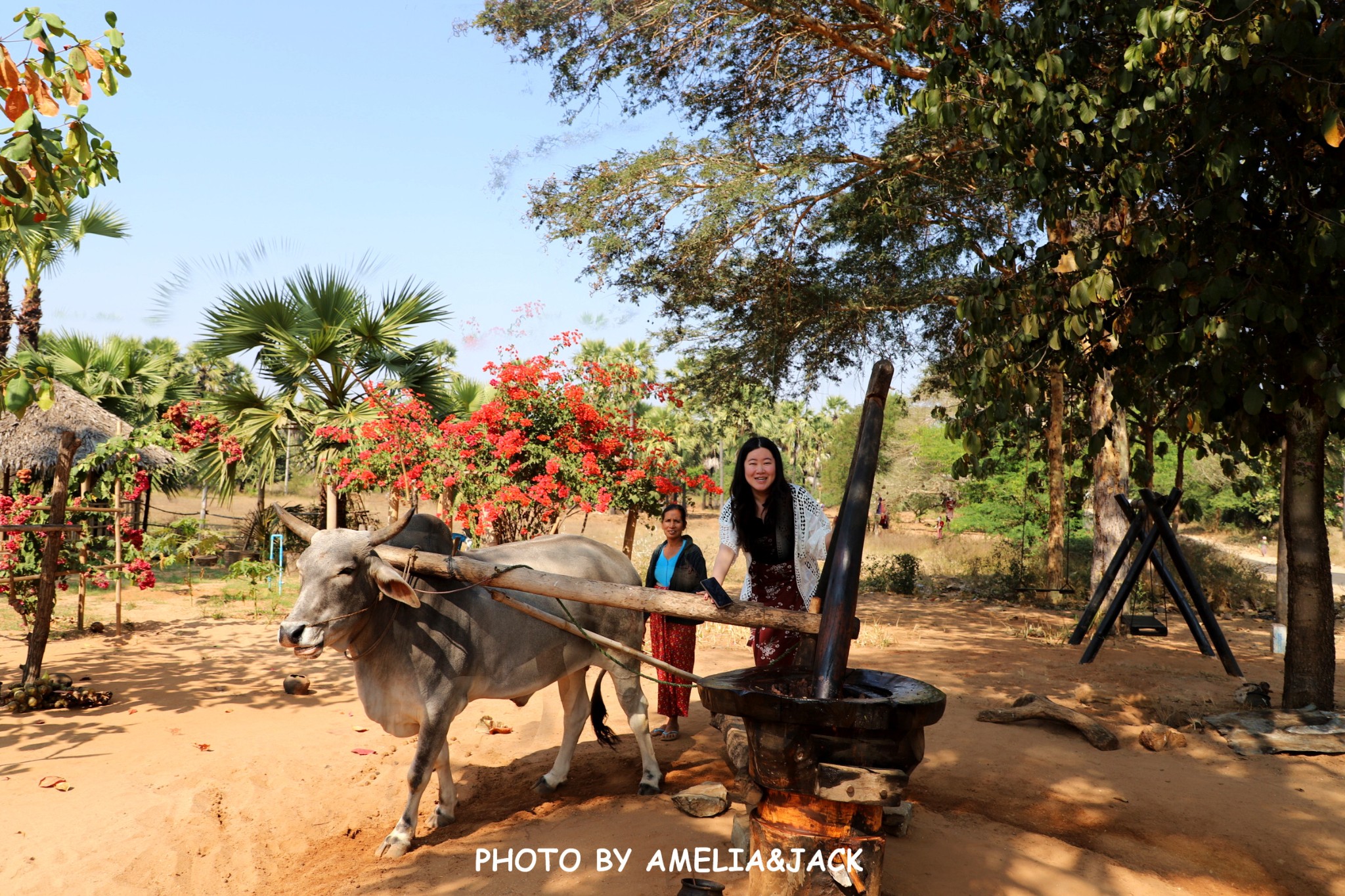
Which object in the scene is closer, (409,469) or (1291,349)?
(1291,349)

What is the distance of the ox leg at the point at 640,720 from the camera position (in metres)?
5.36

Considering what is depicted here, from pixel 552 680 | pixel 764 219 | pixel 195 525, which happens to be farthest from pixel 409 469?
pixel 552 680

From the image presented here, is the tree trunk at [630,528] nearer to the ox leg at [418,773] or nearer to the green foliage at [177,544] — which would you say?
the green foliage at [177,544]

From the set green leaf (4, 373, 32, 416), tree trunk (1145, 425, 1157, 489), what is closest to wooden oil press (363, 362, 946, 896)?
green leaf (4, 373, 32, 416)

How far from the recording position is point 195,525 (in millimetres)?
12477

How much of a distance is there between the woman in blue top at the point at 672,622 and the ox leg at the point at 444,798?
1.86 meters


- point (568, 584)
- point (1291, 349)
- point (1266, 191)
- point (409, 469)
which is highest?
point (1266, 191)

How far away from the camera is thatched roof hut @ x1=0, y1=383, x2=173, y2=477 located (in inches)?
524

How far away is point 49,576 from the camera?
7.36m

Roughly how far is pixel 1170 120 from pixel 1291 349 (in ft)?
6.33

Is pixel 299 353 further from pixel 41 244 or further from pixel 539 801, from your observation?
pixel 539 801

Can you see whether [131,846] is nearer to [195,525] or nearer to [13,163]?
[13,163]

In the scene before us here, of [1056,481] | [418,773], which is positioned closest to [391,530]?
[418,773]

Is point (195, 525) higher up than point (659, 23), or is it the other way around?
point (659, 23)
